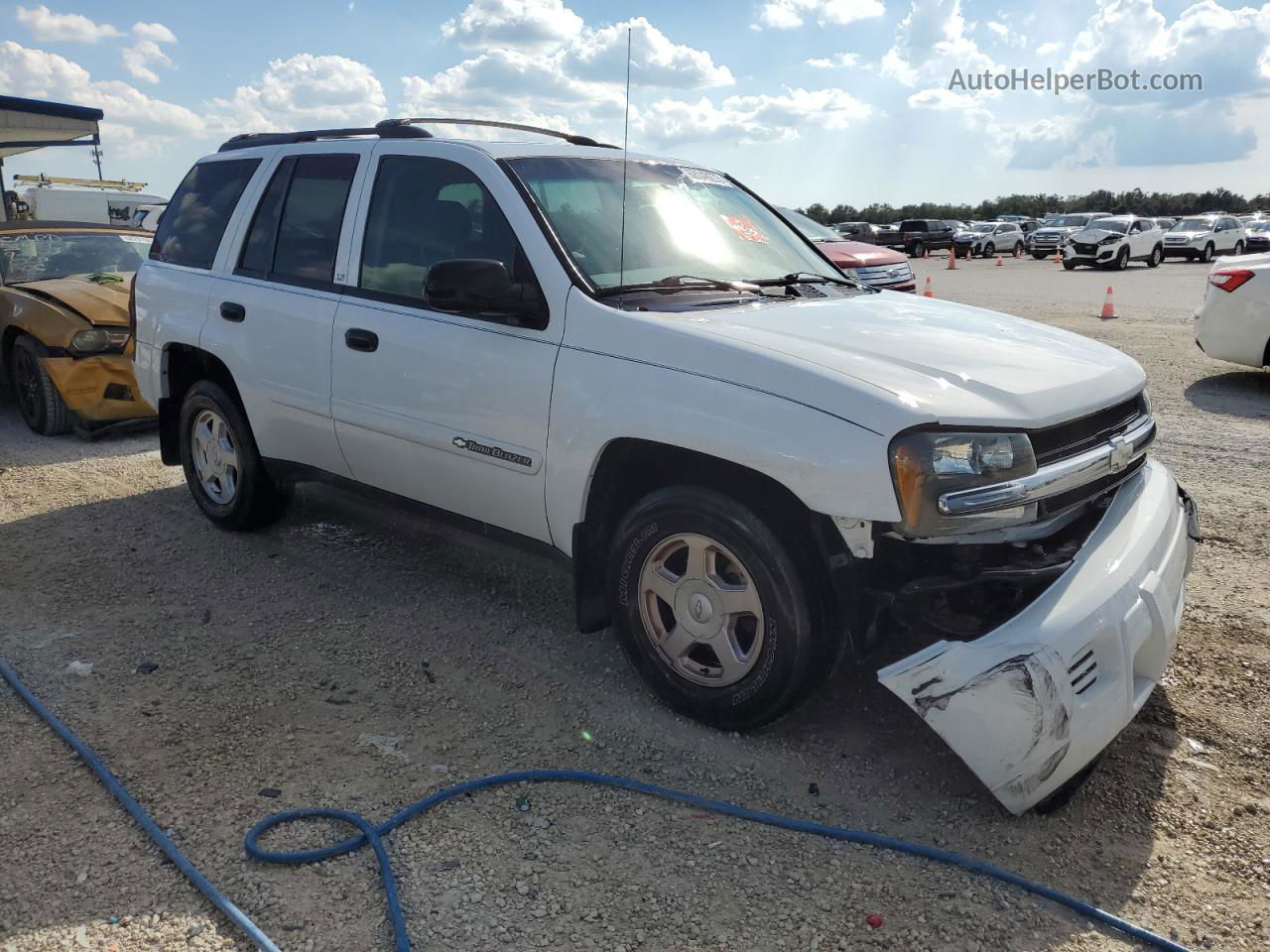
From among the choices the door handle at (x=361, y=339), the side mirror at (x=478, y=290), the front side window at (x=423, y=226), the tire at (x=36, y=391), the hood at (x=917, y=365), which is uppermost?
the front side window at (x=423, y=226)

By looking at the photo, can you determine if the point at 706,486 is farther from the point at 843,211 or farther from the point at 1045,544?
the point at 843,211

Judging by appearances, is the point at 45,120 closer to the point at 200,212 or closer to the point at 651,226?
the point at 200,212

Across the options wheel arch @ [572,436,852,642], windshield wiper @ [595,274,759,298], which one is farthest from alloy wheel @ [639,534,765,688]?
windshield wiper @ [595,274,759,298]

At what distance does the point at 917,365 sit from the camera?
3061mm

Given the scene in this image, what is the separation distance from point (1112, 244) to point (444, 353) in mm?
29921

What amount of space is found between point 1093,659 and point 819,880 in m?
0.95

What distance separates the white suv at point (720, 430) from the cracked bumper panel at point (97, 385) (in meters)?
3.22

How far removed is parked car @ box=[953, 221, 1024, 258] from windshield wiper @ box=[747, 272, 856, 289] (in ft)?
127

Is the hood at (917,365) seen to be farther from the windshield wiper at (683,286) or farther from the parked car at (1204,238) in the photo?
the parked car at (1204,238)

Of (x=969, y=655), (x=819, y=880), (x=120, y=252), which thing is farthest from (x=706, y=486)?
(x=120, y=252)

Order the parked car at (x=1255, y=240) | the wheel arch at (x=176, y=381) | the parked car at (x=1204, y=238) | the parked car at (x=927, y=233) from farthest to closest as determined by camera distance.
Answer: the parked car at (x=927, y=233) → the parked car at (x=1255, y=240) → the parked car at (x=1204, y=238) → the wheel arch at (x=176, y=381)

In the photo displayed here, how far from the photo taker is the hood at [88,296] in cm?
744

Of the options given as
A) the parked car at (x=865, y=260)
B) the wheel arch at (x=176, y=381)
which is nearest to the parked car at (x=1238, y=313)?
the parked car at (x=865, y=260)

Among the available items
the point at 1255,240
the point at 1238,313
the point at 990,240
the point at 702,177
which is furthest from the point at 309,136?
the point at 990,240
